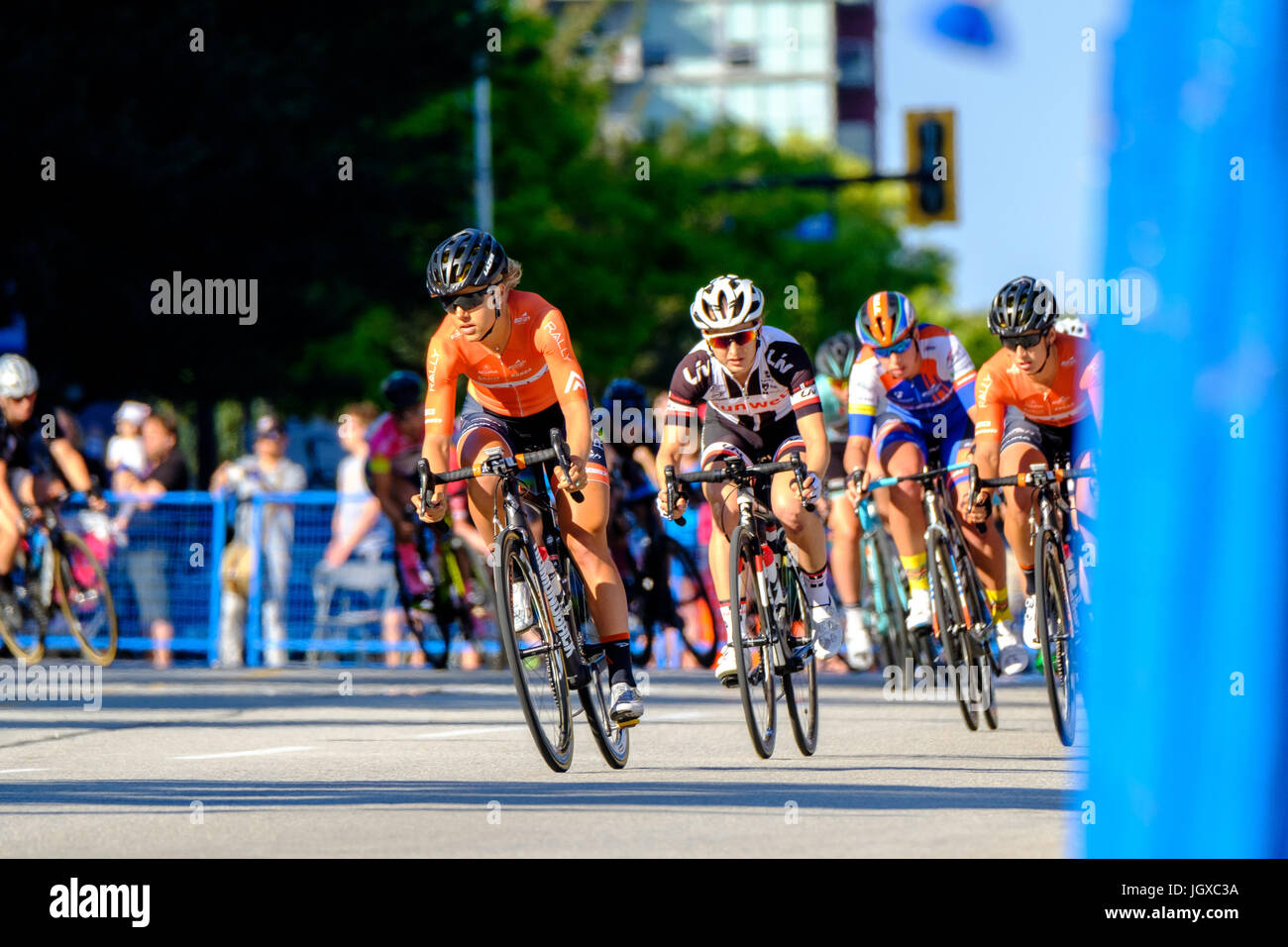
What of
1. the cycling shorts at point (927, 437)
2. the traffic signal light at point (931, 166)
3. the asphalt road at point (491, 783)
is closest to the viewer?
the asphalt road at point (491, 783)

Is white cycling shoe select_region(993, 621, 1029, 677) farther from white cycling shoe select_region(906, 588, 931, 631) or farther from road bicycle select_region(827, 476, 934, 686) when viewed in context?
road bicycle select_region(827, 476, 934, 686)

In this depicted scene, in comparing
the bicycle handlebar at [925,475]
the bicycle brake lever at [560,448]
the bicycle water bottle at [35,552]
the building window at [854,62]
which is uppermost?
the building window at [854,62]

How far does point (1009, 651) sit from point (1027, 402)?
1258 mm

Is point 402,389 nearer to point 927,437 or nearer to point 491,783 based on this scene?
point 927,437

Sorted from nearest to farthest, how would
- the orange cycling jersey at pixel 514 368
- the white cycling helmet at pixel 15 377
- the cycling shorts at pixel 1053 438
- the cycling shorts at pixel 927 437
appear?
the orange cycling jersey at pixel 514 368 < the cycling shorts at pixel 1053 438 < the cycling shorts at pixel 927 437 < the white cycling helmet at pixel 15 377

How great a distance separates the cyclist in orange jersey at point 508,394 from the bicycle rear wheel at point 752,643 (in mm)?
454

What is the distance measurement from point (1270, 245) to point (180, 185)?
A: 22.4m

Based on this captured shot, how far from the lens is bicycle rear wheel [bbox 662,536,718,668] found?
55.4 feet

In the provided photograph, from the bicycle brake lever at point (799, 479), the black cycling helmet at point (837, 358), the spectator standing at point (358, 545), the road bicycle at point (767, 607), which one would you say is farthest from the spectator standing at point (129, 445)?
the bicycle brake lever at point (799, 479)

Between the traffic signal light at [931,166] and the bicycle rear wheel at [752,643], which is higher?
the traffic signal light at [931,166]

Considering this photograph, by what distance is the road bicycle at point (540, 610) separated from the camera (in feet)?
28.7

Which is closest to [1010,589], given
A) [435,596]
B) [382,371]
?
[435,596]

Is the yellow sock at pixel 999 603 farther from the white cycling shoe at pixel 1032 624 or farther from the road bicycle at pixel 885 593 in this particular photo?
the road bicycle at pixel 885 593

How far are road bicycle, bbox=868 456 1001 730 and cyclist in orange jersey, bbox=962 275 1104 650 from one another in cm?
25
